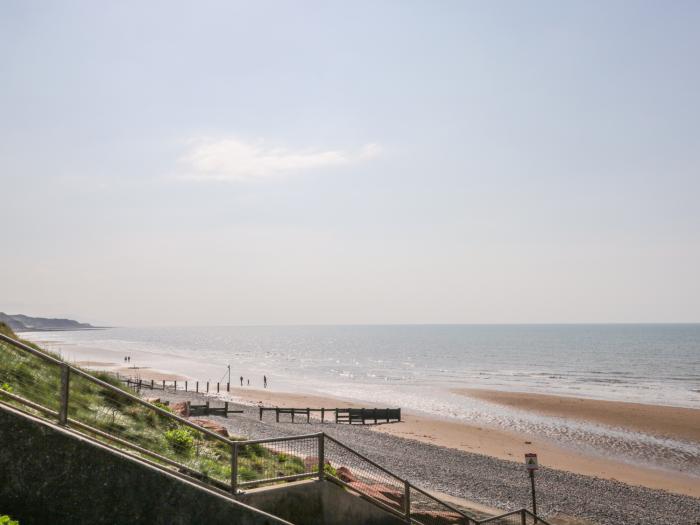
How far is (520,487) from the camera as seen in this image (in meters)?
25.1

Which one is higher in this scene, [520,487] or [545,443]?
[520,487]

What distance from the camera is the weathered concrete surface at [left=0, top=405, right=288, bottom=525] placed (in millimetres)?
6422

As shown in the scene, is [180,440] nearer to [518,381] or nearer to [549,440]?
[549,440]

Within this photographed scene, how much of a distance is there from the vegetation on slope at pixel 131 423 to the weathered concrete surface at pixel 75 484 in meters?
1.02

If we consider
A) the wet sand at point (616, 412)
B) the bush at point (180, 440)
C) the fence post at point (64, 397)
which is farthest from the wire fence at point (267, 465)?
the wet sand at point (616, 412)

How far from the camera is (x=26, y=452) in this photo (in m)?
6.50

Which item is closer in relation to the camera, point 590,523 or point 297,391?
point 590,523

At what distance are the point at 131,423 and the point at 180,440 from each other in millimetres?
1173

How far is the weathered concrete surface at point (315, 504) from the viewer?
9.11m

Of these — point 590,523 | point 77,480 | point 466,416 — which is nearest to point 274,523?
point 77,480

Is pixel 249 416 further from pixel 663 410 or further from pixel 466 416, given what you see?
pixel 663 410

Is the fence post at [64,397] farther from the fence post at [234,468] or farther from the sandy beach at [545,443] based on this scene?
the sandy beach at [545,443]

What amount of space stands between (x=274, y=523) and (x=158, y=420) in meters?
7.11

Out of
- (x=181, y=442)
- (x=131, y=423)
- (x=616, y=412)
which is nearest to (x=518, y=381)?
(x=616, y=412)
